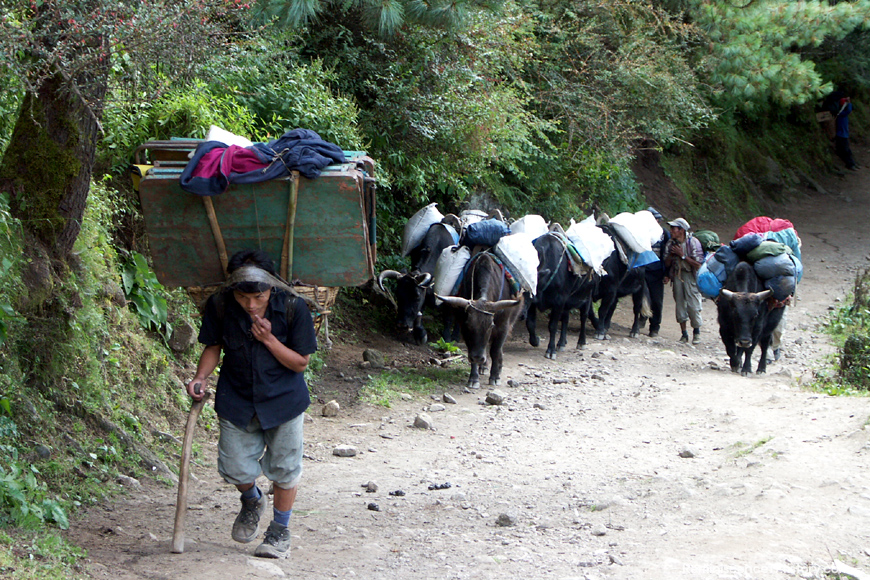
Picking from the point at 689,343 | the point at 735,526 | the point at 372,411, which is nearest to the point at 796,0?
the point at 689,343

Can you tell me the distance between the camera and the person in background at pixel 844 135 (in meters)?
26.5

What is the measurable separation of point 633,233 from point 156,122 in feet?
27.0

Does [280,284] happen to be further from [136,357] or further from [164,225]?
[136,357]

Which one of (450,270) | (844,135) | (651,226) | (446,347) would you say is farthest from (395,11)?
(844,135)

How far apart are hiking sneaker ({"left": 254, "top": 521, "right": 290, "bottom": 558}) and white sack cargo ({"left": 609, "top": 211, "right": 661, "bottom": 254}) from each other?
10128 millimetres

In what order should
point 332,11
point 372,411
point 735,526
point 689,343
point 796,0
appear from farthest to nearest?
point 796,0 < point 689,343 < point 332,11 < point 372,411 < point 735,526

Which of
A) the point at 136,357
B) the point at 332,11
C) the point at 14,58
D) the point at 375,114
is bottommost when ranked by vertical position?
the point at 136,357


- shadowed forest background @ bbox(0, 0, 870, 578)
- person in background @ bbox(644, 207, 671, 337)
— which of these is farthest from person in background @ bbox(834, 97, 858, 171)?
person in background @ bbox(644, 207, 671, 337)

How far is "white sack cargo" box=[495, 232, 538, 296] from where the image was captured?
10.4 meters

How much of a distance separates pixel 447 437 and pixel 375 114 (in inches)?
205

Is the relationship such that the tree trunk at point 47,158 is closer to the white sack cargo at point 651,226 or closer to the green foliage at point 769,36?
the white sack cargo at point 651,226

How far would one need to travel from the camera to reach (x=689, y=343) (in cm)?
1440

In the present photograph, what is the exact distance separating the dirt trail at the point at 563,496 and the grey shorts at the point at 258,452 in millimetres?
436

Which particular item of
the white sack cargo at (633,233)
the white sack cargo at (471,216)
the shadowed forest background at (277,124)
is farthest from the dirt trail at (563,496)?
the white sack cargo at (633,233)
